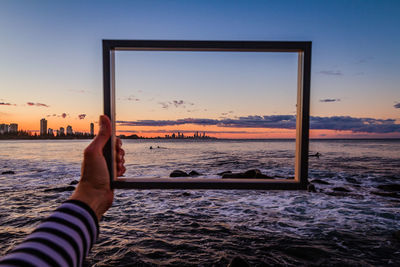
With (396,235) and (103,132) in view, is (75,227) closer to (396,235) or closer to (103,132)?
(103,132)

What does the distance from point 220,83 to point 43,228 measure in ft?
17.5

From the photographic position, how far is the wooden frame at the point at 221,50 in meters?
1.42

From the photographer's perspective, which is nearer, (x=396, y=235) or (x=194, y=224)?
(x=396, y=235)

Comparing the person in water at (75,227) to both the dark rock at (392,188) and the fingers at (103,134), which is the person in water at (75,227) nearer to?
the fingers at (103,134)

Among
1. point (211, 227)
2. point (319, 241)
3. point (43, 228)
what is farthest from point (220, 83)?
point (43, 228)

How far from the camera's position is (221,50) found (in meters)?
1.45

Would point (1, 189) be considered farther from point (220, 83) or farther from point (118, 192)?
point (220, 83)

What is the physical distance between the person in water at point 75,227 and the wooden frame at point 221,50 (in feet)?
0.46

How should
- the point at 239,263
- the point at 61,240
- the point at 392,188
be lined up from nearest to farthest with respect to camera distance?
the point at 61,240 < the point at 239,263 < the point at 392,188

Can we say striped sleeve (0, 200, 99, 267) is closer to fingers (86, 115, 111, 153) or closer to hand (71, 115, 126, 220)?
hand (71, 115, 126, 220)

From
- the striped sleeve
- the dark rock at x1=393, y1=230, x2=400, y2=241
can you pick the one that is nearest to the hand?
the striped sleeve

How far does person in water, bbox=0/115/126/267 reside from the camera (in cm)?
69

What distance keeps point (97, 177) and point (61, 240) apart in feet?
1.77

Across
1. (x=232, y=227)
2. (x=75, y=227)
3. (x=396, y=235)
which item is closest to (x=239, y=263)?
(x=232, y=227)
